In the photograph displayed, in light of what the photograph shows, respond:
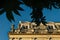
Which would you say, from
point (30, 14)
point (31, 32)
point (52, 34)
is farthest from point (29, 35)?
point (30, 14)

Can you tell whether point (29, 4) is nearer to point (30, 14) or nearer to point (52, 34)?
point (30, 14)

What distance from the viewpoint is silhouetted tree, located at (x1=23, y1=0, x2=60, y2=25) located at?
22.7 feet

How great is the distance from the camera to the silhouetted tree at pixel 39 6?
22.7 feet

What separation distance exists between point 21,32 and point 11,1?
6295cm

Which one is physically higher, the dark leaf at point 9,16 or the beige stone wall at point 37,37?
the dark leaf at point 9,16

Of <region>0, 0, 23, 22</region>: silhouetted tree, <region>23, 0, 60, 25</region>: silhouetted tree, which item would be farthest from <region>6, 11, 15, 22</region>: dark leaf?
<region>23, 0, 60, 25</region>: silhouetted tree

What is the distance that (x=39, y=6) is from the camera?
6.89 metres

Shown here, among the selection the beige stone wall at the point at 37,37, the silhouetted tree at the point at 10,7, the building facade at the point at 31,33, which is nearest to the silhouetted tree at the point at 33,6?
the silhouetted tree at the point at 10,7

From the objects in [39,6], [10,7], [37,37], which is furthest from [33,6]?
[37,37]

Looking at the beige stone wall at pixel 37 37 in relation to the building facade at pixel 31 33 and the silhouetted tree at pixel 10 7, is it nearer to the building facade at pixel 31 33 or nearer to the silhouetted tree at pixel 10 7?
the building facade at pixel 31 33

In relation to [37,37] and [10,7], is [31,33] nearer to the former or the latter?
[37,37]

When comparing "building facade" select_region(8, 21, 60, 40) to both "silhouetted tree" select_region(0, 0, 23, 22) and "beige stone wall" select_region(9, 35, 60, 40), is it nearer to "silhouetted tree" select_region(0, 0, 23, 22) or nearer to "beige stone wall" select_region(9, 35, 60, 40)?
"beige stone wall" select_region(9, 35, 60, 40)

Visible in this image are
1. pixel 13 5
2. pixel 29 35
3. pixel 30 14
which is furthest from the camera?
pixel 29 35

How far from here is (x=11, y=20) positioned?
22.4 ft
